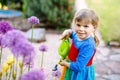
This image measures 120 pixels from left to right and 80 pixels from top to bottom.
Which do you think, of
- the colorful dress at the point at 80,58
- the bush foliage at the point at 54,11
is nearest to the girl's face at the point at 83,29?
the colorful dress at the point at 80,58

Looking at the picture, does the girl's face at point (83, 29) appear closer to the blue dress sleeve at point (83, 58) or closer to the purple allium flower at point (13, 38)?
the blue dress sleeve at point (83, 58)

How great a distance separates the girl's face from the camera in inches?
105

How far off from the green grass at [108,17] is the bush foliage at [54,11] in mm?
802

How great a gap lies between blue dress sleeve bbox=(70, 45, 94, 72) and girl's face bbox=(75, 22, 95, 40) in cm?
9

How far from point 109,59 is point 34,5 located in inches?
107

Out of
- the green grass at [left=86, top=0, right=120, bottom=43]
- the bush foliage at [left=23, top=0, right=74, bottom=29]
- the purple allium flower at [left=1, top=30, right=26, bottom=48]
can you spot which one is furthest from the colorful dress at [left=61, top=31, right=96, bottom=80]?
the bush foliage at [left=23, top=0, right=74, bottom=29]

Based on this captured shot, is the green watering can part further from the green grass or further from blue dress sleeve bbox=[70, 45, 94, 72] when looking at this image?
the green grass

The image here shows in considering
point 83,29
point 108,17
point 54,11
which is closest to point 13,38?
point 83,29

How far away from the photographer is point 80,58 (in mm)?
2664

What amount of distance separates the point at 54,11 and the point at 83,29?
4777 mm

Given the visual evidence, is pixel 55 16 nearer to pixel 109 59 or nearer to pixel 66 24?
pixel 66 24

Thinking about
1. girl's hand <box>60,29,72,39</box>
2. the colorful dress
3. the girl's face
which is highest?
the girl's face

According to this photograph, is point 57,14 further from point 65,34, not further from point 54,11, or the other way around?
point 65,34

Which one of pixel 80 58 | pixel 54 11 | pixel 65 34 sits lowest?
pixel 80 58
